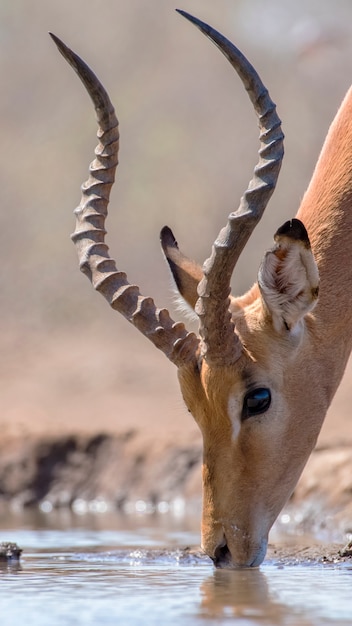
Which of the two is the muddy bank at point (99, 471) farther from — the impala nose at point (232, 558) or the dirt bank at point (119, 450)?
the impala nose at point (232, 558)

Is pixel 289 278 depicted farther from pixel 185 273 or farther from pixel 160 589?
pixel 160 589

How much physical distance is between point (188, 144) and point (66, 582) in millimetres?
21458

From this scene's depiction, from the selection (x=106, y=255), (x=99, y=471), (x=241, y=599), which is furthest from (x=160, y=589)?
(x=99, y=471)

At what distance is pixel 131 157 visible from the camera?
2689cm

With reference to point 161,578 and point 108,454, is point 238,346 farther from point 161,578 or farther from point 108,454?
point 108,454

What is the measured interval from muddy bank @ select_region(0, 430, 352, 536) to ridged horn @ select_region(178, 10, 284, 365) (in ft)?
17.0

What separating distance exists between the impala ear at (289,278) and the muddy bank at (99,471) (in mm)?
4947

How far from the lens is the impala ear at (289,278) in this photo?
22.4 feet

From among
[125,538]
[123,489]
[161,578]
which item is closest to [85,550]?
[125,538]

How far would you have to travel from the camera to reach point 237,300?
25.7ft

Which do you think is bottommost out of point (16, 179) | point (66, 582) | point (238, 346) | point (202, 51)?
point (66, 582)

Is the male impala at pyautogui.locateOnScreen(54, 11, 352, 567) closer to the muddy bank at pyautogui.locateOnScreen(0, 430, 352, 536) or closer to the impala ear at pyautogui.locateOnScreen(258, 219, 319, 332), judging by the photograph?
the impala ear at pyautogui.locateOnScreen(258, 219, 319, 332)

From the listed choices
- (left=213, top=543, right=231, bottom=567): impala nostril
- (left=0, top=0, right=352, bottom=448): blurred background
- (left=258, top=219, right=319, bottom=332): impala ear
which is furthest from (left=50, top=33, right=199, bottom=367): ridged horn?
(left=0, top=0, right=352, bottom=448): blurred background

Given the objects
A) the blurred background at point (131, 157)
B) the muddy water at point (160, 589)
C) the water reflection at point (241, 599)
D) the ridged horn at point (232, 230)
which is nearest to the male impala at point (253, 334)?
the ridged horn at point (232, 230)
